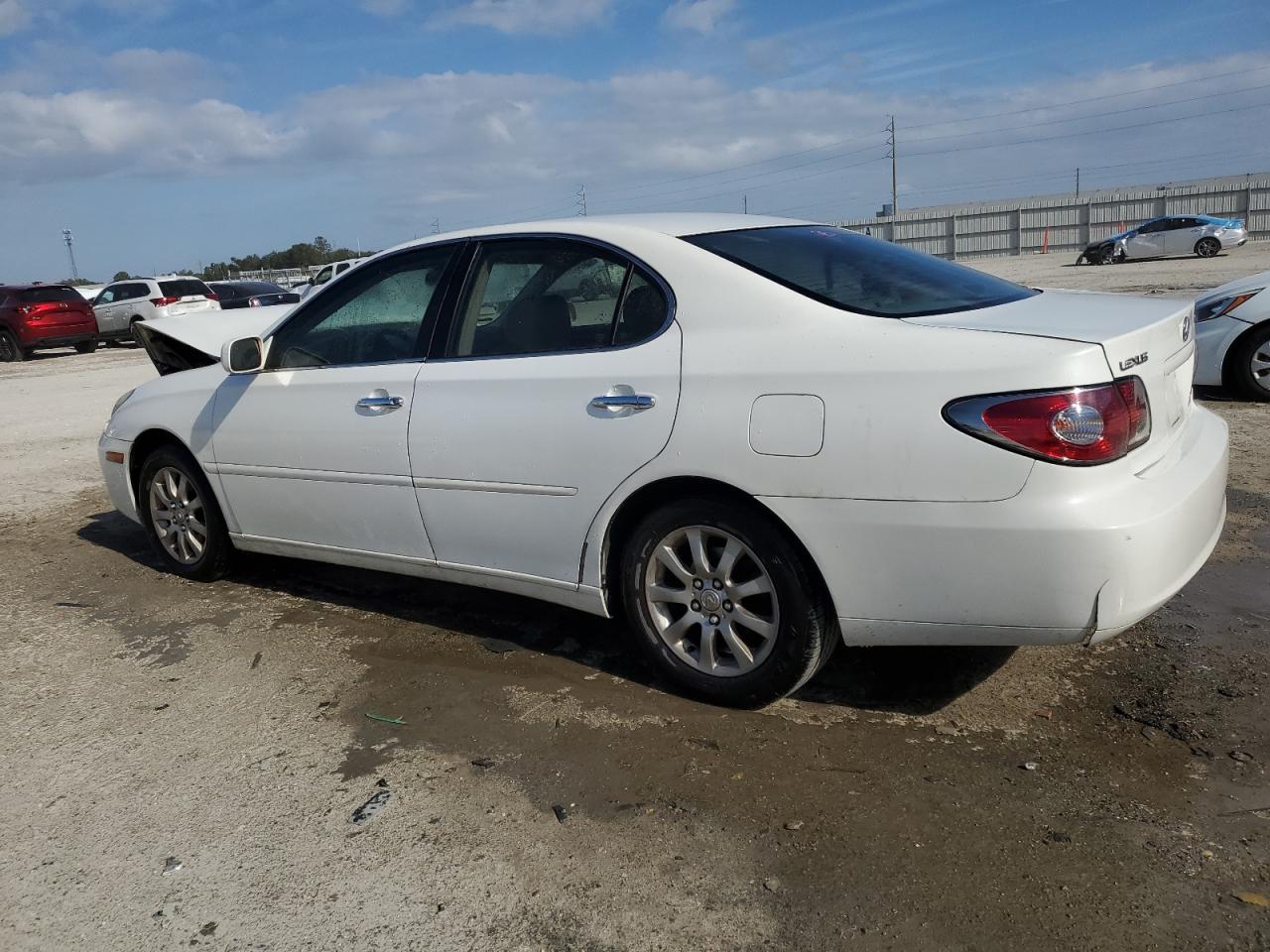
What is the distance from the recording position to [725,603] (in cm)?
341

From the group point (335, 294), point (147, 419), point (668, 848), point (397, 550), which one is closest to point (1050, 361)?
point (668, 848)

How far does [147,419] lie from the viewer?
522 cm

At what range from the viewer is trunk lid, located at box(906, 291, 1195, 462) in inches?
115

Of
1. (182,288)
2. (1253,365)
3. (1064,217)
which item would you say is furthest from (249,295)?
(1064,217)

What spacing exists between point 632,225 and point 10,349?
23.7 m

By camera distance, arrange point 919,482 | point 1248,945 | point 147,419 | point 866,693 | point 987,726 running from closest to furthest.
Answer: point 1248,945 → point 919,482 → point 987,726 → point 866,693 → point 147,419

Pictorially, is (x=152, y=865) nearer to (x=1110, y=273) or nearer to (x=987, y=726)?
(x=987, y=726)

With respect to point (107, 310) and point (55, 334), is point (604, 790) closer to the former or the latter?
point (55, 334)

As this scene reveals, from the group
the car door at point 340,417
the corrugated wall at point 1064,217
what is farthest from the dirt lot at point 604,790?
the corrugated wall at point 1064,217

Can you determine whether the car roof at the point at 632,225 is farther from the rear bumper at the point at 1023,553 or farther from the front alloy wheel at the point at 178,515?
the front alloy wheel at the point at 178,515

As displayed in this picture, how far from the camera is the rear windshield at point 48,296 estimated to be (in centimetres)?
→ 2266

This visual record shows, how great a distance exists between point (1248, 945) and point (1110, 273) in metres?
26.6

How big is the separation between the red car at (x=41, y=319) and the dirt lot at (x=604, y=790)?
20.8 m

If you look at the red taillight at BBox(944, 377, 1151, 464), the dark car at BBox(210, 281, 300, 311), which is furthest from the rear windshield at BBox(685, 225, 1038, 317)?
the dark car at BBox(210, 281, 300, 311)
